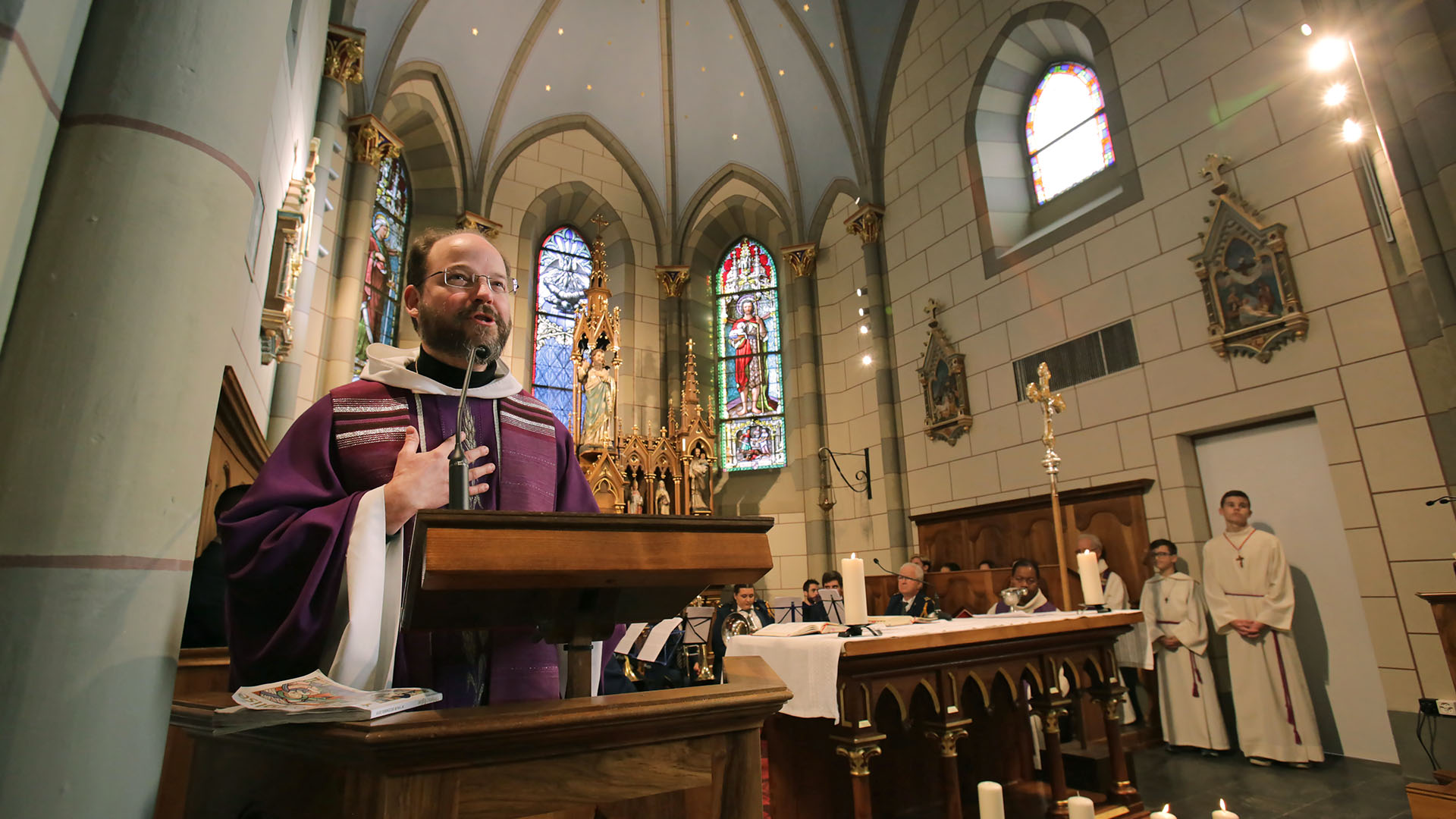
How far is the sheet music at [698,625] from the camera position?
19.2ft

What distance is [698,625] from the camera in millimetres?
6168

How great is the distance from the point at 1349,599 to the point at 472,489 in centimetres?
617

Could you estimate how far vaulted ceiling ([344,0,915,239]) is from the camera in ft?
33.6

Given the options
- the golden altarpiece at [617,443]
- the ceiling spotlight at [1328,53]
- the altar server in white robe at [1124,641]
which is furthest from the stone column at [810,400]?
the ceiling spotlight at [1328,53]

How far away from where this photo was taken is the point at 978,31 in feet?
28.5

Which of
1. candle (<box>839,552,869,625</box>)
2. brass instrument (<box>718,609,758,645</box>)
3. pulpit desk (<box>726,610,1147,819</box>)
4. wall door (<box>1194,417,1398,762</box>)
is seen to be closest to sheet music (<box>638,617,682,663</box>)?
brass instrument (<box>718,609,758,645</box>)

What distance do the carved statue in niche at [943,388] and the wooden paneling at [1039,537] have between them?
949 millimetres

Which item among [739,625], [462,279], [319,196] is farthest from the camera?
[319,196]

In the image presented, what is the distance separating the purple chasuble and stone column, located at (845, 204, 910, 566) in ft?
25.7

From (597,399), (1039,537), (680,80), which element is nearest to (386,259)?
(597,399)

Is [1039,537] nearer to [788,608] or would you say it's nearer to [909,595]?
[909,595]

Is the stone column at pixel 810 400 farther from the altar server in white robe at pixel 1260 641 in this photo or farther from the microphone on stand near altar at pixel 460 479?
the microphone on stand near altar at pixel 460 479

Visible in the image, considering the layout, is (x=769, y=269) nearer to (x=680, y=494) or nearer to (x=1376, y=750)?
(x=680, y=494)

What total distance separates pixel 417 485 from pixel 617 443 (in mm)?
8631
